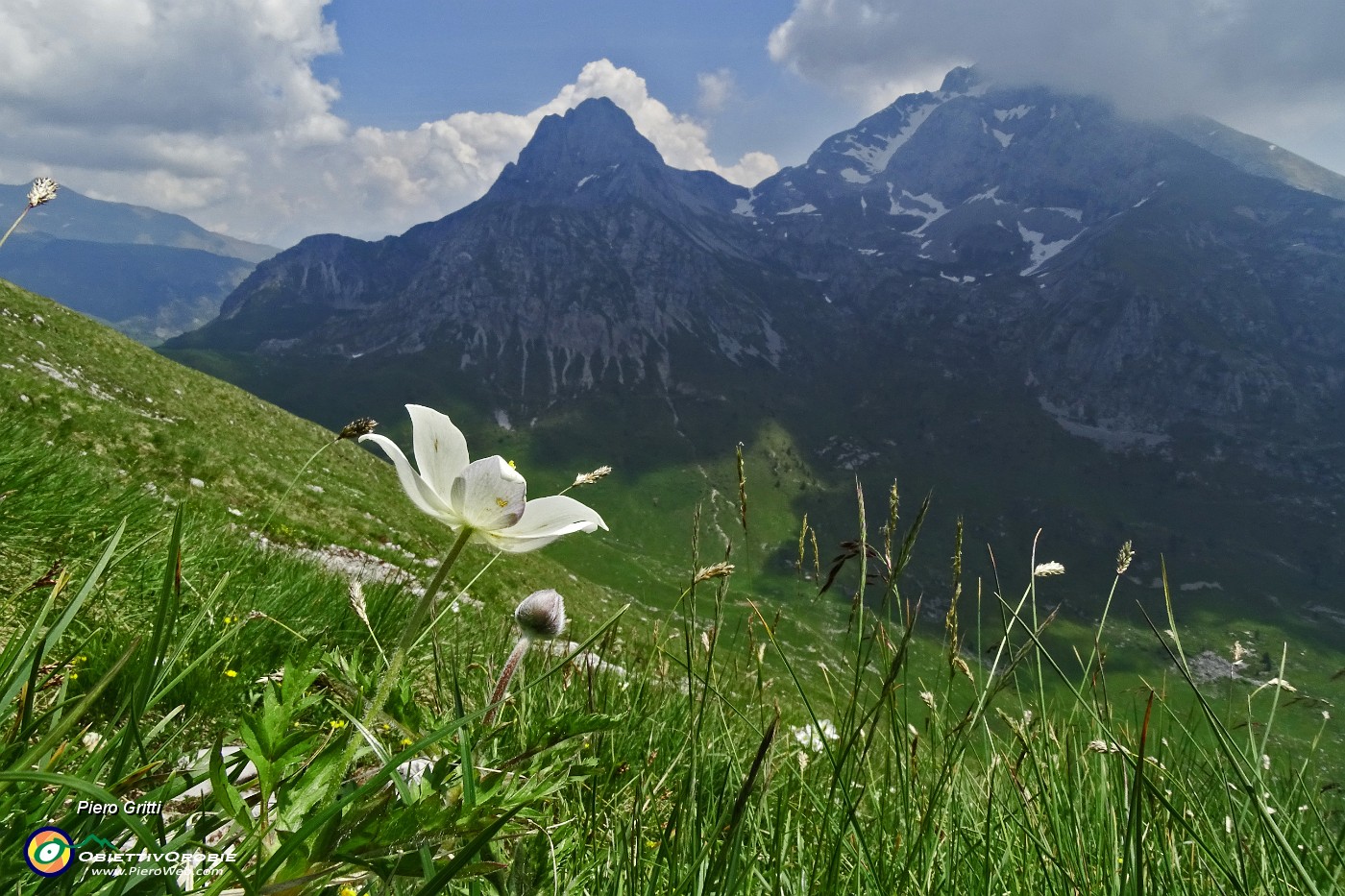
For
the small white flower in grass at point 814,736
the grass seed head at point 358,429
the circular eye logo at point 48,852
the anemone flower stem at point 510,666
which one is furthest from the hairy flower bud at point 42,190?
the small white flower in grass at point 814,736

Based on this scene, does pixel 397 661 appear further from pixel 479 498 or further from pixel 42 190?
pixel 42 190

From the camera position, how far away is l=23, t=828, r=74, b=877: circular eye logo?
1.23m

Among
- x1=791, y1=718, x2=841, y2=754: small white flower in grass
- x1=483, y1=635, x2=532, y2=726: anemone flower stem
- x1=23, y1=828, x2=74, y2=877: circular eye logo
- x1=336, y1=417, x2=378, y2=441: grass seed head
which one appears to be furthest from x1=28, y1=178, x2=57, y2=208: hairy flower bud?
x1=791, y1=718, x2=841, y2=754: small white flower in grass

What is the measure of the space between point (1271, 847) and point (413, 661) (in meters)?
4.28

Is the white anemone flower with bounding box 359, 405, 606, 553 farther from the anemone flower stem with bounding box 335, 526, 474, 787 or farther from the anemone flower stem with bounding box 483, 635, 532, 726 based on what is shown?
the anemone flower stem with bounding box 483, 635, 532, 726

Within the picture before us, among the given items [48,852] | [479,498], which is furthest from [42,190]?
[48,852]

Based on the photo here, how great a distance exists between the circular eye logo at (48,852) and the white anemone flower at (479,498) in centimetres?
94

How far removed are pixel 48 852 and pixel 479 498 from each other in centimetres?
108

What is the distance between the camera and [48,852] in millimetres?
1252

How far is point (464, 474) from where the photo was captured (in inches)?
71.8

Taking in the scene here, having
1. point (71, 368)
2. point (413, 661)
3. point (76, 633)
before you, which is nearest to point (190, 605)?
point (76, 633)

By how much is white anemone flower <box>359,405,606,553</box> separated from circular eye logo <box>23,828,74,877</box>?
3.09 ft

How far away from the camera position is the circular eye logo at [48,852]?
1229 mm

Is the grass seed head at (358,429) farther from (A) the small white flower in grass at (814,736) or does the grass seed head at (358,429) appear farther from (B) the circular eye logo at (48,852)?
(A) the small white flower in grass at (814,736)
